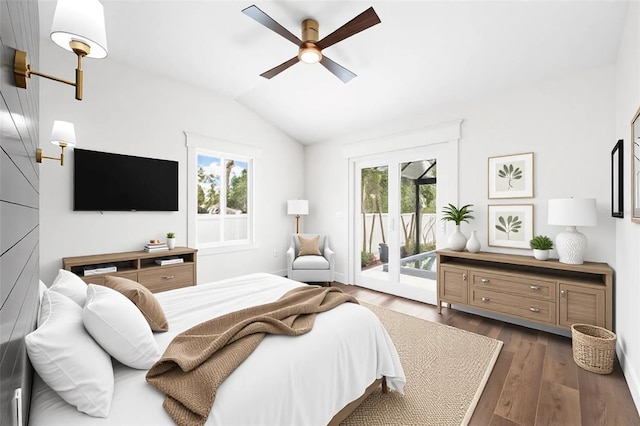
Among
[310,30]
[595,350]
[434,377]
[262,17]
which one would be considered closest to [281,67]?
[310,30]

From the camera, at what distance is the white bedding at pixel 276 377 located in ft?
3.35

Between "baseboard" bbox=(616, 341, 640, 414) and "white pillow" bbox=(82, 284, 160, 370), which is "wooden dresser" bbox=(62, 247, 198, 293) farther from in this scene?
"baseboard" bbox=(616, 341, 640, 414)

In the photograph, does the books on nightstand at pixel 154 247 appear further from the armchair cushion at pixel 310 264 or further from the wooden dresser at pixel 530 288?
the wooden dresser at pixel 530 288

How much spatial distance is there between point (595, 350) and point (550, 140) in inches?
77.5

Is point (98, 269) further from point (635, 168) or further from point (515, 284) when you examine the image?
point (635, 168)

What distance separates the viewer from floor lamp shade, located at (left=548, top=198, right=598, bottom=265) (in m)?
2.46

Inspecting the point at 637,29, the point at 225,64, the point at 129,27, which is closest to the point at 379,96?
the point at 225,64

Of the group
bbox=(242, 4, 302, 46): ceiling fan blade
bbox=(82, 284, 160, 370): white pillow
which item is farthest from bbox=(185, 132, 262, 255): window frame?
bbox=(82, 284, 160, 370): white pillow

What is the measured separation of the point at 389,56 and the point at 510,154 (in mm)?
1718

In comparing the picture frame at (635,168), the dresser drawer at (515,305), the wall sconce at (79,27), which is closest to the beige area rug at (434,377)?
the dresser drawer at (515,305)

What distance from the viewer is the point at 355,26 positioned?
2104 mm

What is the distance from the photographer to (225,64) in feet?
11.2

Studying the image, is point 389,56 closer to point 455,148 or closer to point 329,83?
point 329,83

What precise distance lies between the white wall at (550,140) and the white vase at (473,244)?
13 centimetres
